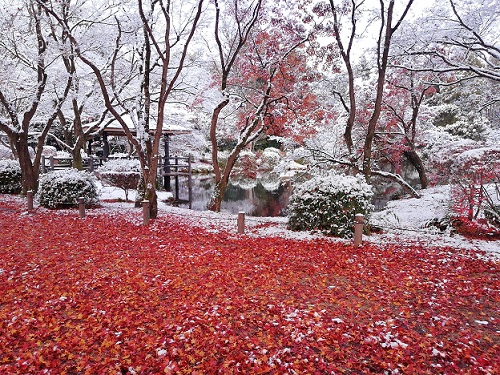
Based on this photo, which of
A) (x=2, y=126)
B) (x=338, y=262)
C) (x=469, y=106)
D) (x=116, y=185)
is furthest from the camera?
(x=469, y=106)

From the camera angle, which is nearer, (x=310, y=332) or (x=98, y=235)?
(x=310, y=332)

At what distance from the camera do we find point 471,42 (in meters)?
7.94

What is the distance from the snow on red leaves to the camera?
301 centimetres

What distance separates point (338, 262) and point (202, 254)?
2467mm

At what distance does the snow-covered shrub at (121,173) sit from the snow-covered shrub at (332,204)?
381 inches

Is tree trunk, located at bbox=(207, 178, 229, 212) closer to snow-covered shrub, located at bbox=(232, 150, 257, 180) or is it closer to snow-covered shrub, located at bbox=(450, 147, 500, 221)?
snow-covered shrub, located at bbox=(450, 147, 500, 221)

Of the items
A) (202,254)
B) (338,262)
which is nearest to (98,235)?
(202,254)

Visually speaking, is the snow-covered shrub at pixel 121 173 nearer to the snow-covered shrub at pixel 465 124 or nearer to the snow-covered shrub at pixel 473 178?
the snow-covered shrub at pixel 473 178

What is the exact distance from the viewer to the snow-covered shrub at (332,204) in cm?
751

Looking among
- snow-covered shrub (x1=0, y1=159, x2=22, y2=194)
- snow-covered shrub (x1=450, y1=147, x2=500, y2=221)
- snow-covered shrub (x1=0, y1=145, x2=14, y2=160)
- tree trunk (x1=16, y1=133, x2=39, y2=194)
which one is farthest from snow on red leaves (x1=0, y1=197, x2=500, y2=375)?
snow-covered shrub (x1=0, y1=145, x2=14, y2=160)

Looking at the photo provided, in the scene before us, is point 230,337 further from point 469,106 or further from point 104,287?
point 469,106

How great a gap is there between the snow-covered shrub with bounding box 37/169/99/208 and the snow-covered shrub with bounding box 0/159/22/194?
5237 millimetres

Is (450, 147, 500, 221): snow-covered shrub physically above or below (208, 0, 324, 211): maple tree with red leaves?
below

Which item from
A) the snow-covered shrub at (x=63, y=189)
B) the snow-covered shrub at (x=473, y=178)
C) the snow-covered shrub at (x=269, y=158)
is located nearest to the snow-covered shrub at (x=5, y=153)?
the snow-covered shrub at (x=63, y=189)
